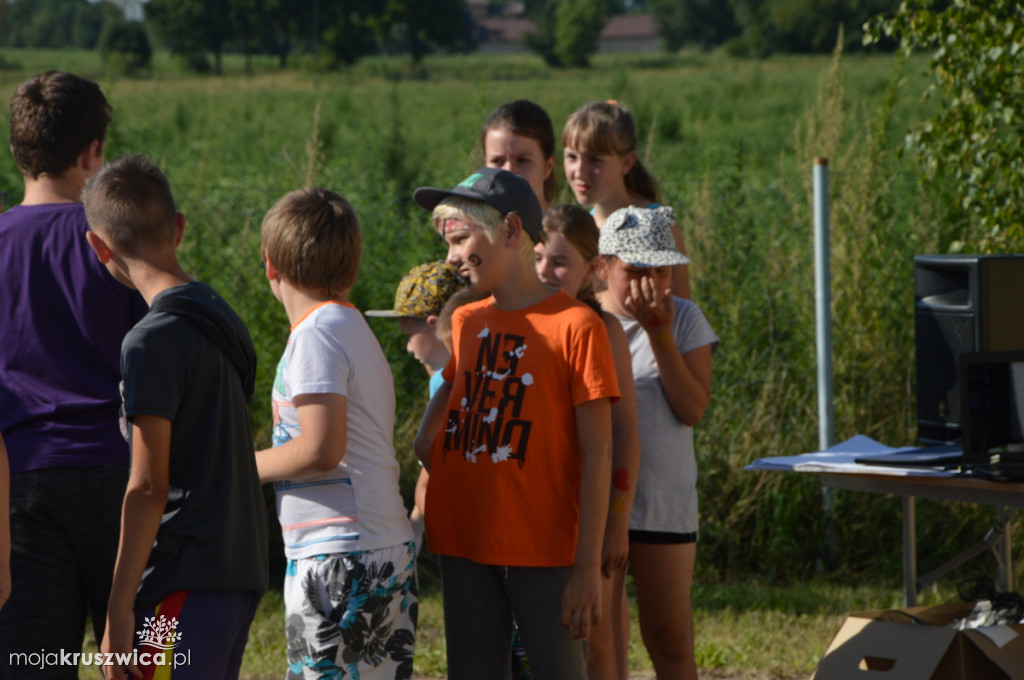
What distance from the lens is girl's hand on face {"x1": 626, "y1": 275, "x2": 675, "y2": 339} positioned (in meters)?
2.93

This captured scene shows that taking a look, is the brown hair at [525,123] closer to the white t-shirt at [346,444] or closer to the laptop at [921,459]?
the white t-shirt at [346,444]

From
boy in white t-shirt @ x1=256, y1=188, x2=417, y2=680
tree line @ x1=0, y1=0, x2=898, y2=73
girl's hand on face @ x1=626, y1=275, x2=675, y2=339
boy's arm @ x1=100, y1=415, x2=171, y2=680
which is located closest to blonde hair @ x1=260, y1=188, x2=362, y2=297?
boy in white t-shirt @ x1=256, y1=188, x2=417, y2=680

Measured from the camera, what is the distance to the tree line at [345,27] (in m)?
53.5

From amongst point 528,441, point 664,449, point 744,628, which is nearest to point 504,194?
point 528,441

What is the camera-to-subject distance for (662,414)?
3072 mm

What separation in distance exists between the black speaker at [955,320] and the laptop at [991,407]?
0.45 metres

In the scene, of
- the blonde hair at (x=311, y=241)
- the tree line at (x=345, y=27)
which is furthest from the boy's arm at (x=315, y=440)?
the tree line at (x=345, y=27)

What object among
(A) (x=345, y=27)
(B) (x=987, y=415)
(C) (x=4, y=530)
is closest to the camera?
(C) (x=4, y=530)

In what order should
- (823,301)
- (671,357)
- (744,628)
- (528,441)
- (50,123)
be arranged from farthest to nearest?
(823,301) → (744,628) → (671,357) → (50,123) → (528,441)

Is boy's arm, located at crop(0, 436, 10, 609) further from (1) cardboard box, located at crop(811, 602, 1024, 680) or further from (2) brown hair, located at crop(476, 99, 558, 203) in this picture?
(1) cardboard box, located at crop(811, 602, 1024, 680)

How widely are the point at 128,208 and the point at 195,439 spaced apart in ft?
1.63

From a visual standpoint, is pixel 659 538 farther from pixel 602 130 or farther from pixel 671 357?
pixel 602 130

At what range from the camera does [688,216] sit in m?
5.87

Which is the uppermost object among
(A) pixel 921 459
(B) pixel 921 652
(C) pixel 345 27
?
(C) pixel 345 27
